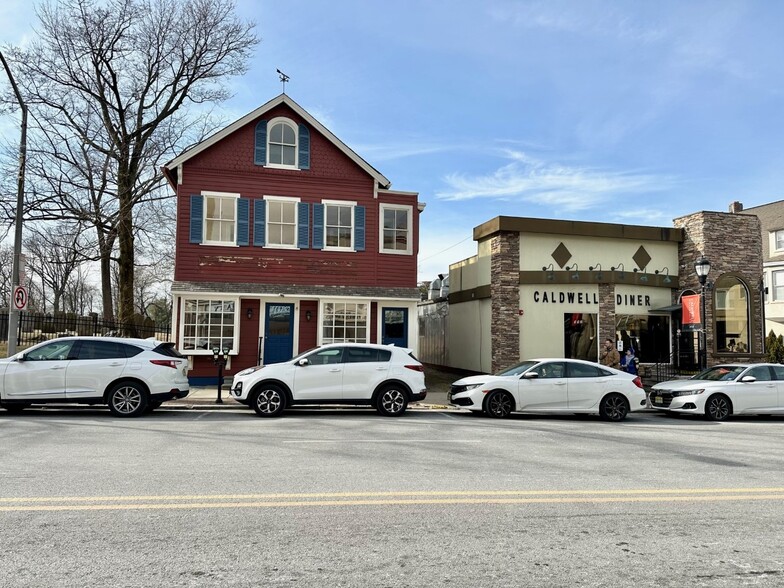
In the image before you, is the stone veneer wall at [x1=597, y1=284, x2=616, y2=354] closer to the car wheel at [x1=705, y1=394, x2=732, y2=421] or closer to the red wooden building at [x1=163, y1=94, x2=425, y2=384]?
the red wooden building at [x1=163, y1=94, x2=425, y2=384]

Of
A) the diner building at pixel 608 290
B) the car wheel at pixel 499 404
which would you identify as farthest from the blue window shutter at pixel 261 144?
the car wheel at pixel 499 404

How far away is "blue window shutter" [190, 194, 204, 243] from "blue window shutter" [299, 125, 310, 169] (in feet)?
10.9

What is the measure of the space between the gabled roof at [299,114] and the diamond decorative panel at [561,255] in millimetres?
6239

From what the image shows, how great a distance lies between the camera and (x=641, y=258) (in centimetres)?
2166

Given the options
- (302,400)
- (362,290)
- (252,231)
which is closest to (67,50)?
(252,231)

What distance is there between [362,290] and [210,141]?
6468mm

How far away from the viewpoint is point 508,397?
13203mm

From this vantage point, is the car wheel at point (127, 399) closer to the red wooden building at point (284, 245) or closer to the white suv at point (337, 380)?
the white suv at point (337, 380)

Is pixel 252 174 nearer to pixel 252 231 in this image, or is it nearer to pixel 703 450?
pixel 252 231

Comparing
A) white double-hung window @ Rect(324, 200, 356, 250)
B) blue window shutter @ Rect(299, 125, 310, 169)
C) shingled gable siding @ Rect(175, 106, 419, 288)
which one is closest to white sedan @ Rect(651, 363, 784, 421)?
shingled gable siding @ Rect(175, 106, 419, 288)

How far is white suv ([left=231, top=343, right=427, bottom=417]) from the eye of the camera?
12398mm

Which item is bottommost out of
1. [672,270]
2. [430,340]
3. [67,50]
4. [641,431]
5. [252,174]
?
[641,431]

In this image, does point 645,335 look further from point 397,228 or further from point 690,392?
point 397,228

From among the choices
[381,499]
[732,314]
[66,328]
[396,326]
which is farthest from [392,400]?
[66,328]
